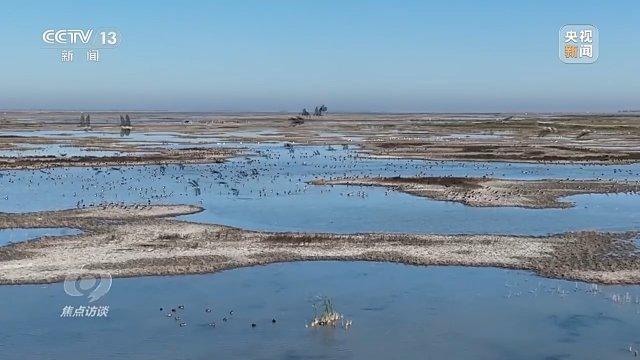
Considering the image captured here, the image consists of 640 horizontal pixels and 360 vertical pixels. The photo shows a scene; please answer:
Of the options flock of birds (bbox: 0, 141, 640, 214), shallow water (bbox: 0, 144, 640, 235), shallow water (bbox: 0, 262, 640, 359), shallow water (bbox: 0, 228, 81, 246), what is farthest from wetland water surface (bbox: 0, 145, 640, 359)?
flock of birds (bbox: 0, 141, 640, 214)

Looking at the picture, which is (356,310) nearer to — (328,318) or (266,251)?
(328,318)

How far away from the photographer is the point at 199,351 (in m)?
15.2

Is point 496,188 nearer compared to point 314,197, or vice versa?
point 314,197

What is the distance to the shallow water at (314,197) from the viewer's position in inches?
1144

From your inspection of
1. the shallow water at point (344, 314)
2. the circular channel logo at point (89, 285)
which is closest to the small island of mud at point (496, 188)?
the shallow water at point (344, 314)

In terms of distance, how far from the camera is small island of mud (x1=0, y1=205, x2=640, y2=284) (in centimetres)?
2130

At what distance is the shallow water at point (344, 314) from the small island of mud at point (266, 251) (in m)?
0.88

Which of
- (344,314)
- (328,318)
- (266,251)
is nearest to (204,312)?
(328,318)

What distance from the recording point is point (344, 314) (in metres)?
17.5

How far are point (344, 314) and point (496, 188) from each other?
75.8 ft

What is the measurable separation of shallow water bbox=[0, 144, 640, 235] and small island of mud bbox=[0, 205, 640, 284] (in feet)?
7.12

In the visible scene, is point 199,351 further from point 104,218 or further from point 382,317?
point 104,218

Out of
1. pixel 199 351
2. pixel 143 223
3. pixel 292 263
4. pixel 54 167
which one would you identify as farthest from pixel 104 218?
pixel 54 167

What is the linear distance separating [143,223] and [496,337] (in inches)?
648
